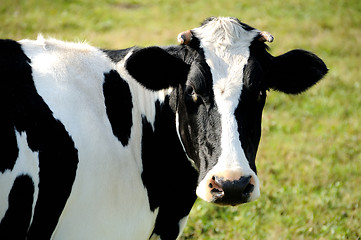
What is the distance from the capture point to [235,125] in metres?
3.36

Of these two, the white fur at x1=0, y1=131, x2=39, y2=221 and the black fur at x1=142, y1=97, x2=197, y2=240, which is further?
the black fur at x1=142, y1=97, x2=197, y2=240

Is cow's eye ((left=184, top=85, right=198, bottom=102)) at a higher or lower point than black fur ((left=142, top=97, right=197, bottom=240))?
higher

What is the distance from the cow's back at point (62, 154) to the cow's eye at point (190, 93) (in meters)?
0.54

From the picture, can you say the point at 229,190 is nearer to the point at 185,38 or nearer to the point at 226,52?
the point at 226,52

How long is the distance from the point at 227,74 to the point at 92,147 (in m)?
1.05

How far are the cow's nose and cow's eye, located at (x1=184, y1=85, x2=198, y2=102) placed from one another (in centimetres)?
65

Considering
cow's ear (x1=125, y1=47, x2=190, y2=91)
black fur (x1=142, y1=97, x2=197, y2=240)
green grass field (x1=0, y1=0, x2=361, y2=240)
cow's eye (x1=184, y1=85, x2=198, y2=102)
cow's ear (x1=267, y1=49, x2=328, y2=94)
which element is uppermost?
cow's ear (x1=125, y1=47, x2=190, y2=91)

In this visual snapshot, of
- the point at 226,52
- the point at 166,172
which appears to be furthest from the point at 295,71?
the point at 166,172

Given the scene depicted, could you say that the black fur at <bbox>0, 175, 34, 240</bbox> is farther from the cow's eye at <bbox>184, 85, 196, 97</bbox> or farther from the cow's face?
the cow's eye at <bbox>184, 85, 196, 97</bbox>

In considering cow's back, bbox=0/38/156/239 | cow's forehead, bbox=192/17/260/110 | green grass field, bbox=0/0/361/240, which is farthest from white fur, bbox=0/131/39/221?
green grass field, bbox=0/0/361/240

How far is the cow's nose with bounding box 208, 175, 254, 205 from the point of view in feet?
10.2

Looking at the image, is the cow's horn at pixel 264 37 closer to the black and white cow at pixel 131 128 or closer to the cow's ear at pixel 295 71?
the black and white cow at pixel 131 128

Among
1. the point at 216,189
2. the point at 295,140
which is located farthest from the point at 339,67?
the point at 216,189

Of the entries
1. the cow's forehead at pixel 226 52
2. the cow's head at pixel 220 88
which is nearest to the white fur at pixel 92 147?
the cow's head at pixel 220 88
